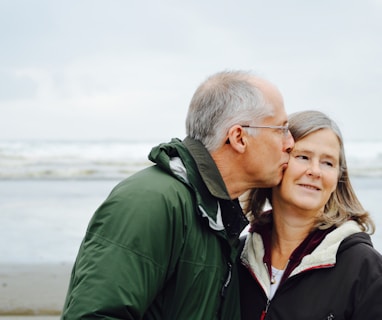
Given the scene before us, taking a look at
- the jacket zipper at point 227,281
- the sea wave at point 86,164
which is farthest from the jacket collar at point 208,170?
the sea wave at point 86,164

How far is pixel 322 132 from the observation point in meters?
3.27

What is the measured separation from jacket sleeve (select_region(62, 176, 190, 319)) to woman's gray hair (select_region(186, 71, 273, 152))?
0.41 m

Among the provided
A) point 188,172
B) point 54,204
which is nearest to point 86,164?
point 54,204

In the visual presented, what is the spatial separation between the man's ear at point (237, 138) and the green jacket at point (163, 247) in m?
0.13

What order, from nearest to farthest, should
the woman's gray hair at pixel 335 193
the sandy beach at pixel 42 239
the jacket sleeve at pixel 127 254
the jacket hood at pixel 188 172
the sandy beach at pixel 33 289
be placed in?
1. the jacket sleeve at pixel 127 254
2. the jacket hood at pixel 188 172
3. the woman's gray hair at pixel 335 193
4. the sandy beach at pixel 33 289
5. the sandy beach at pixel 42 239

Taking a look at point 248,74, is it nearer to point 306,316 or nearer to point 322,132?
point 322,132

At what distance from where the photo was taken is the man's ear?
2.87 metres

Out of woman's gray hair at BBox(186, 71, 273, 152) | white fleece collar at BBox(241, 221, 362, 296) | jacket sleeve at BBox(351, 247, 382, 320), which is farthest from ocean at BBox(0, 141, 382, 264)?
woman's gray hair at BBox(186, 71, 273, 152)

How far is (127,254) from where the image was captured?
2424 mm

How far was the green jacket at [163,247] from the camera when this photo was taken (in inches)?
94.1

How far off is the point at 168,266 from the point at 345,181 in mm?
1250

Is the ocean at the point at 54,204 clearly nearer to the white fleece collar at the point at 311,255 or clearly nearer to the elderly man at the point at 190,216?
the white fleece collar at the point at 311,255

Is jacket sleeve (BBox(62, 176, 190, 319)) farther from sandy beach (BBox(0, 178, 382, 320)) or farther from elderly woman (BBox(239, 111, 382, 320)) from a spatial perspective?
sandy beach (BBox(0, 178, 382, 320))

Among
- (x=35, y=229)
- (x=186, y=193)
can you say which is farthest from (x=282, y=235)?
(x=35, y=229)
